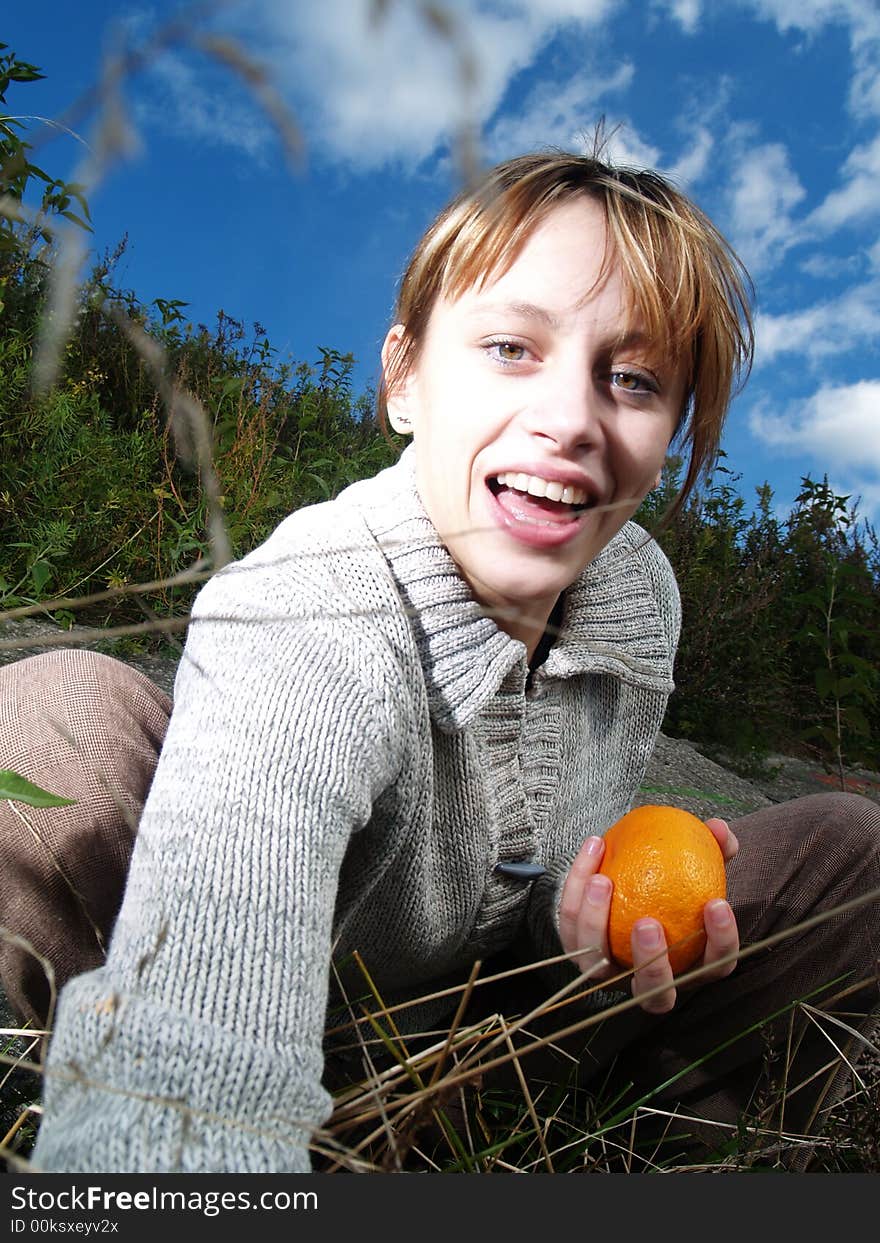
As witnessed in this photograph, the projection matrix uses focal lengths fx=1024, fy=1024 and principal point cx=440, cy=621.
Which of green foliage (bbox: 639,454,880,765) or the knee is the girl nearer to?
the knee

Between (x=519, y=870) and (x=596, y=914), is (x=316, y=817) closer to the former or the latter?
(x=596, y=914)

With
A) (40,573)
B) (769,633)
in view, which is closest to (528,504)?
(40,573)

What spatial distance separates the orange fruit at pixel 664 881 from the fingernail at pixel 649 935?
0.06 meters

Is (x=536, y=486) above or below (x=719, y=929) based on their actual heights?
above

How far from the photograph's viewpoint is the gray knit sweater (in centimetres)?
99

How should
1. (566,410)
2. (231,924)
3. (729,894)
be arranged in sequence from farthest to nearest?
(729,894)
(566,410)
(231,924)

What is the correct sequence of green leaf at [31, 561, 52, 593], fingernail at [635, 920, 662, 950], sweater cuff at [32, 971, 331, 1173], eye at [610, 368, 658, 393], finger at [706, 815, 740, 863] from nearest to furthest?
sweater cuff at [32, 971, 331, 1173], fingernail at [635, 920, 662, 950], eye at [610, 368, 658, 393], finger at [706, 815, 740, 863], green leaf at [31, 561, 52, 593]

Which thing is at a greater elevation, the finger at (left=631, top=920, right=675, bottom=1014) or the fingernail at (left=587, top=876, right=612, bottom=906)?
the fingernail at (left=587, top=876, right=612, bottom=906)

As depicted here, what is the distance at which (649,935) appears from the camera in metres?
1.54

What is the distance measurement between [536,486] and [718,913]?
0.74 meters

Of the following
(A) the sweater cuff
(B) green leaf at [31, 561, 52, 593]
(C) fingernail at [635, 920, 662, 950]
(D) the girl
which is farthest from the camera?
(B) green leaf at [31, 561, 52, 593]

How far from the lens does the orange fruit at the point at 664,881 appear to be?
1611mm

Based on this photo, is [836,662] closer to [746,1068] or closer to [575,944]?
[746,1068]

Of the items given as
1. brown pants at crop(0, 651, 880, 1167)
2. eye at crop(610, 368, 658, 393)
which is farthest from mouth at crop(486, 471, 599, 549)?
brown pants at crop(0, 651, 880, 1167)
